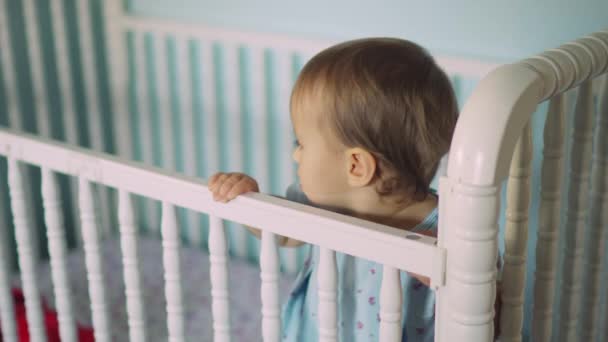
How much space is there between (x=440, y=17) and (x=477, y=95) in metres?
0.78

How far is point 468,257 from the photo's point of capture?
2.47 feet

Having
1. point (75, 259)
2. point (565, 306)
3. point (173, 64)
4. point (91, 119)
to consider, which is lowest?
point (75, 259)

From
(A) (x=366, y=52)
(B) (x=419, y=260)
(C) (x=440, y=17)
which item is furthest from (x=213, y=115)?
(B) (x=419, y=260)

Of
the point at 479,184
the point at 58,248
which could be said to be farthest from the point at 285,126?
the point at 479,184

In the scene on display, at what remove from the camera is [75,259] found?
183 centimetres

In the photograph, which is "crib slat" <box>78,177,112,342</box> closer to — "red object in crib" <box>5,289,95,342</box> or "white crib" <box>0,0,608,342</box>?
"white crib" <box>0,0,608,342</box>

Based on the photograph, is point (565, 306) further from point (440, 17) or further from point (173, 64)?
point (173, 64)

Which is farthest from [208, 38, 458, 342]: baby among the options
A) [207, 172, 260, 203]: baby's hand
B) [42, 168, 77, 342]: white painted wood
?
[42, 168, 77, 342]: white painted wood

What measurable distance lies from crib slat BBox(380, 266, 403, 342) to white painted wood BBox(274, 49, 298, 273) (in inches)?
34.2

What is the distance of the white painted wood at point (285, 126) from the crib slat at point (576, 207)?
30.0 inches

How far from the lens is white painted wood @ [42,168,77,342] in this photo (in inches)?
43.2

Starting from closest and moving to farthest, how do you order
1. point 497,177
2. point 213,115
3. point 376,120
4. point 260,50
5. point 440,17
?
point 497,177 < point 376,120 < point 440,17 < point 260,50 < point 213,115

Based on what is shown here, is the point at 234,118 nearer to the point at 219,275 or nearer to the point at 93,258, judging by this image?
the point at 93,258

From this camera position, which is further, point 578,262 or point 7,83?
point 7,83
